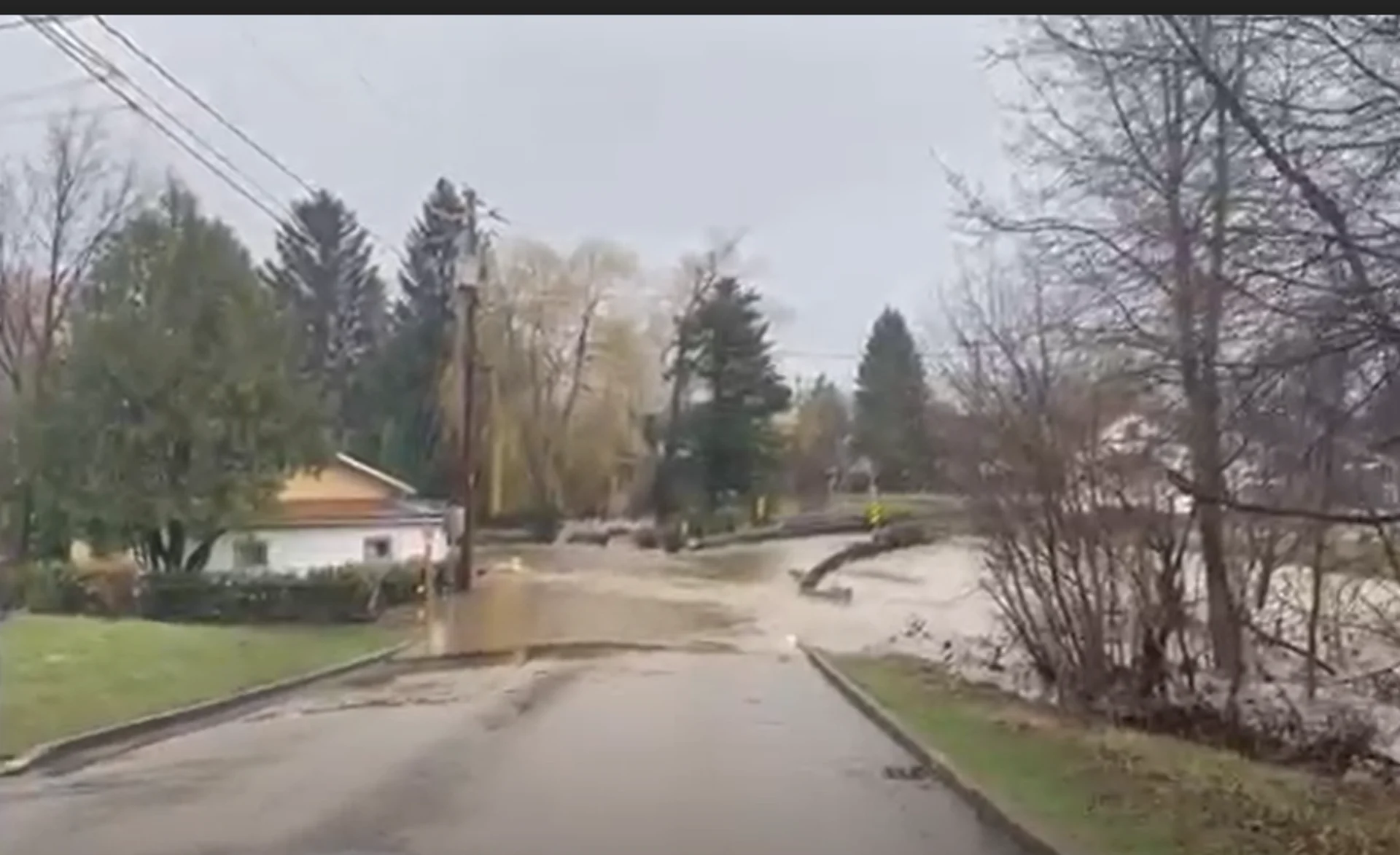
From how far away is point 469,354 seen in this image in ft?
45.2

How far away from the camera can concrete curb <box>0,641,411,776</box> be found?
8.07m

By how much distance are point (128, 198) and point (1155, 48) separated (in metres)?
8.23

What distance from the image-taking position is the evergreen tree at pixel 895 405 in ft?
35.5

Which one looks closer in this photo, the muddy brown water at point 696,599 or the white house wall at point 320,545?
the muddy brown water at point 696,599

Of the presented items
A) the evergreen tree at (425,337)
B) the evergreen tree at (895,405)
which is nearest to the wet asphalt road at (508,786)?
the evergreen tree at (895,405)

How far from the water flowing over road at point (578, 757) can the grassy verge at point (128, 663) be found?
1.77ft

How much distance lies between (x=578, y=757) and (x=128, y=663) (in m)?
4.93

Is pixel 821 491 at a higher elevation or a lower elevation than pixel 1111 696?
higher

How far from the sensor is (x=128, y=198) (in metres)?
11.9

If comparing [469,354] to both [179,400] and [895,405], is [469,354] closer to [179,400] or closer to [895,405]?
[895,405]

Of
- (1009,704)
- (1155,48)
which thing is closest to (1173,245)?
(1155,48)

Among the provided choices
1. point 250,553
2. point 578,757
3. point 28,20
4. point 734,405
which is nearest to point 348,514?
point 250,553

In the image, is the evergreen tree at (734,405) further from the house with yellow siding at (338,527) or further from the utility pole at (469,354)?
the house with yellow siding at (338,527)

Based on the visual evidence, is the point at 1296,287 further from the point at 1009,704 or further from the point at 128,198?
the point at 128,198
